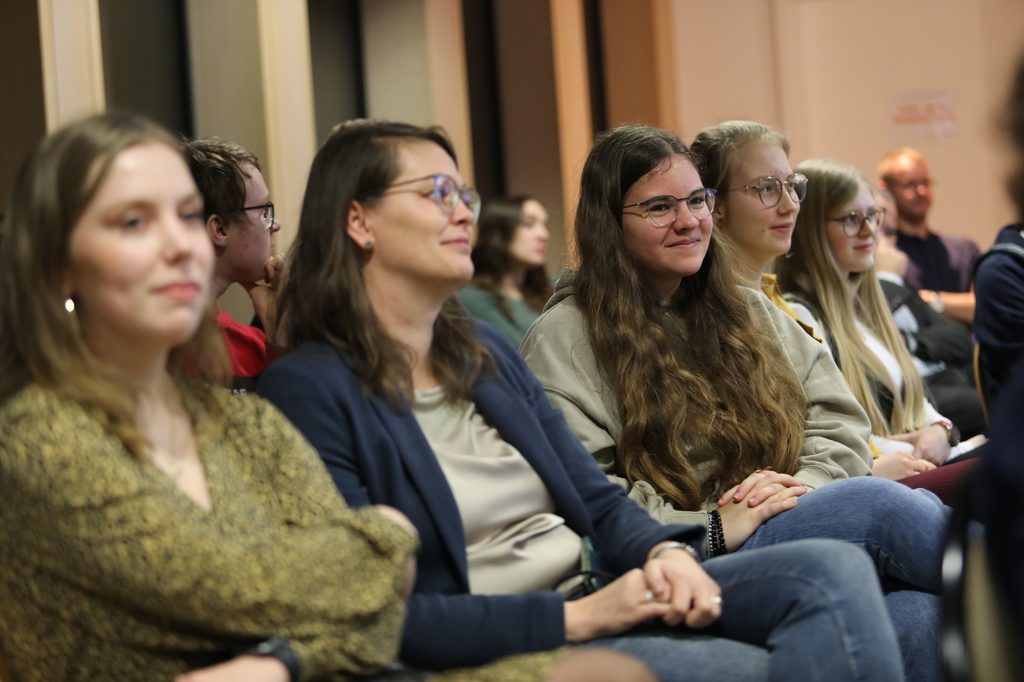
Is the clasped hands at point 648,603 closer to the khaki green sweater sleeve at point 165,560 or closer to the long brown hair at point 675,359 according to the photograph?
the khaki green sweater sleeve at point 165,560

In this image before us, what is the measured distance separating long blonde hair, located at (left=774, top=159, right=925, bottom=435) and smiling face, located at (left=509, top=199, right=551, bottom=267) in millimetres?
2593

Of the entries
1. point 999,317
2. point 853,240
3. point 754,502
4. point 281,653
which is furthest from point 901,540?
point 999,317

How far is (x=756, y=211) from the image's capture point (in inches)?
114

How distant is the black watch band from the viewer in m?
1.40

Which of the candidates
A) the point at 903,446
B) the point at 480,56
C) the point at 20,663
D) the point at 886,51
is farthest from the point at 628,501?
the point at 886,51

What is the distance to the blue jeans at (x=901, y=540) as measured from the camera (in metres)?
2.10

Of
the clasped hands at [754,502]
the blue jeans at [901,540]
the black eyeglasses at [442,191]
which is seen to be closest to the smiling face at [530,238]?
the clasped hands at [754,502]

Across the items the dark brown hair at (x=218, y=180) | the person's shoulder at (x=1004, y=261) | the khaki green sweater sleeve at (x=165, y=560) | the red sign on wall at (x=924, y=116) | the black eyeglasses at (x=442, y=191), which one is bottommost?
A: the khaki green sweater sleeve at (x=165, y=560)

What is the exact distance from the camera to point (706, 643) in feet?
5.65

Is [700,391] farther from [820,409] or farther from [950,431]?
[950,431]

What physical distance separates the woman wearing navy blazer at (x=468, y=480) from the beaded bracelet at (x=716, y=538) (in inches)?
9.9

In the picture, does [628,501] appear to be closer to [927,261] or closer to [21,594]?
[21,594]

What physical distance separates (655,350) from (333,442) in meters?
0.86

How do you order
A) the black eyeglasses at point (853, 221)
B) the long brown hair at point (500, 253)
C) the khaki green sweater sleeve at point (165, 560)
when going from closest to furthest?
the khaki green sweater sleeve at point (165, 560) → the black eyeglasses at point (853, 221) → the long brown hair at point (500, 253)
